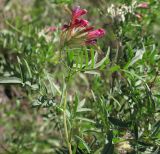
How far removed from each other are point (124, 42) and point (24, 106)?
1.75 meters

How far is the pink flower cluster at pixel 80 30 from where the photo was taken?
1.38m

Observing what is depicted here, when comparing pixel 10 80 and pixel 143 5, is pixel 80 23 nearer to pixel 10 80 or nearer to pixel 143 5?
pixel 10 80

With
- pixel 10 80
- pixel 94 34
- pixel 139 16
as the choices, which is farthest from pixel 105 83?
pixel 10 80

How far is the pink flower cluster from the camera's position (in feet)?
4.52

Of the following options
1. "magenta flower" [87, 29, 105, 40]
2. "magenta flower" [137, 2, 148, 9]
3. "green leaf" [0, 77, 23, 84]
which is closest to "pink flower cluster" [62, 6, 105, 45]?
"magenta flower" [87, 29, 105, 40]

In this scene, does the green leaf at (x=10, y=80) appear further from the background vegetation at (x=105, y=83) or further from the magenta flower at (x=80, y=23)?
the magenta flower at (x=80, y=23)

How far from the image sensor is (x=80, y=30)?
1.41m

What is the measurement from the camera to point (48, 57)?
6.82 feet

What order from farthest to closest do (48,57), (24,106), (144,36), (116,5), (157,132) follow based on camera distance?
(24,106) < (48,57) < (144,36) < (116,5) < (157,132)

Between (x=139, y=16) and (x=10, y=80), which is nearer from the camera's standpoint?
(x=10, y=80)

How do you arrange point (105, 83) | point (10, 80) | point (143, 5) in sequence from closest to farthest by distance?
point (10, 80)
point (143, 5)
point (105, 83)

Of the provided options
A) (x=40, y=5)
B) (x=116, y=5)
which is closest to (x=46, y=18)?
(x=40, y=5)

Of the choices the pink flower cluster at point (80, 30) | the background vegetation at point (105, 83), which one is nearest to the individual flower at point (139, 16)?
the background vegetation at point (105, 83)

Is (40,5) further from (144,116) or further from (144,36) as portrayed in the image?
(144,116)
